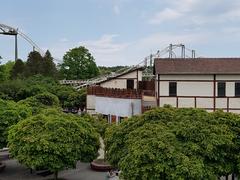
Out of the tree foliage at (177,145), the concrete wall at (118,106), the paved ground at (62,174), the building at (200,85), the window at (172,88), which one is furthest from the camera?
the concrete wall at (118,106)

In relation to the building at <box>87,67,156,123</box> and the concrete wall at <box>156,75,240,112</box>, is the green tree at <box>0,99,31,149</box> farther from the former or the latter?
the concrete wall at <box>156,75,240,112</box>

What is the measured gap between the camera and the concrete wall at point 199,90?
2933 cm

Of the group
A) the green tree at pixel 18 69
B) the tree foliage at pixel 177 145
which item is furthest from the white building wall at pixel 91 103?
the green tree at pixel 18 69

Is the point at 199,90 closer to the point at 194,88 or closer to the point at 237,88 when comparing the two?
the point at 194,88

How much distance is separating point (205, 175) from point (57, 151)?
7091 mm

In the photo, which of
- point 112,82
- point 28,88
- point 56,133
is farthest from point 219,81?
point 28,88

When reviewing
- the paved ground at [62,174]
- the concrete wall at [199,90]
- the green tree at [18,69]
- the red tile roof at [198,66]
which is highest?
the green tree at [18,69]

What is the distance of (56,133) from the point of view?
62.4ft

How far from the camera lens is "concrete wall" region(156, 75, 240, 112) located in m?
29.3

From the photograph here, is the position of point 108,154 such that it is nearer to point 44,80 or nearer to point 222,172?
point 222,172

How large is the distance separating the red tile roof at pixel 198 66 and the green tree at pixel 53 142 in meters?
10.7

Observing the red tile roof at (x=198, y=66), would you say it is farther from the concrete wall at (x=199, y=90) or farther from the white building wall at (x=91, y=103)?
the white building wall at (x=91, y=103)

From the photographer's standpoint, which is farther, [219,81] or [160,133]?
[219,81]

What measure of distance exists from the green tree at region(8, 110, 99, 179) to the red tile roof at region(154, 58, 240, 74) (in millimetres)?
10719
